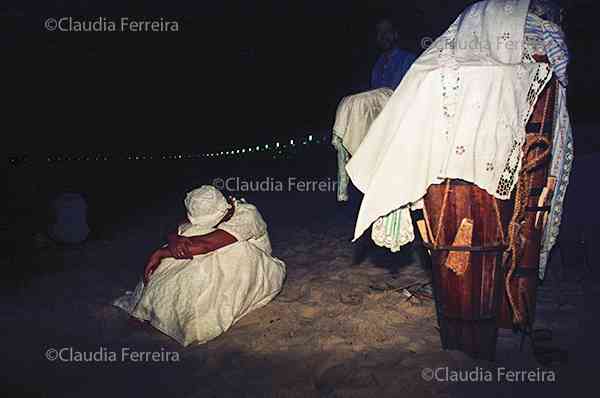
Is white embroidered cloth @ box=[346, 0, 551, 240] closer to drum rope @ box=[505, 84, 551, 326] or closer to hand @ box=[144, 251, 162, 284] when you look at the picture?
drum rope @ box=[505, 84, 551, 326]

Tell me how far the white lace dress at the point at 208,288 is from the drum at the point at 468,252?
6.09 feet

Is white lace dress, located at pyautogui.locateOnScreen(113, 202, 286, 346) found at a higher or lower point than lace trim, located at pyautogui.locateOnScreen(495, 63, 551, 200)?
lower

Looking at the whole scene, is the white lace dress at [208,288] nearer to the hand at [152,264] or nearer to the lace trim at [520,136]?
the hand at [152,264]

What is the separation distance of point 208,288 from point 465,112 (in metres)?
2.63

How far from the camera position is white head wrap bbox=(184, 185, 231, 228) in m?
4.09

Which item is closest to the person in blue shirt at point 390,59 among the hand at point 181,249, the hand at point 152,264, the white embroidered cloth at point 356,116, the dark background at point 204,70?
the white embroidered cloth at point 356,116

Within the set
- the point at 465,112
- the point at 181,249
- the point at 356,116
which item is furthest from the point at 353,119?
the point at 181,249

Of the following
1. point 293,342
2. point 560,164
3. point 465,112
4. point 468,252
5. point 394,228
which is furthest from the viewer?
point 293,342

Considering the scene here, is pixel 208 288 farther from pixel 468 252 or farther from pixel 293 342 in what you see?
pixel 468 252

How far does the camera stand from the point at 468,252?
2984mm

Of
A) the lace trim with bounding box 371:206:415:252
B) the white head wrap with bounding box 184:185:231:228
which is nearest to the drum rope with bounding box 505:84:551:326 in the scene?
the lace trim with bounding box 371:206:415:252

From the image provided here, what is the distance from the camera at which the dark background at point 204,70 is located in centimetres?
854

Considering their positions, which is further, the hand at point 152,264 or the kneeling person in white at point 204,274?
the hand at point 152,264

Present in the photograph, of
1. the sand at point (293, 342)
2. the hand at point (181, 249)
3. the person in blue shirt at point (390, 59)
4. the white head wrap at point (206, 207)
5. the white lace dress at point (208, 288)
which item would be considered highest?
the person in blue shirt at point (390, 59)
